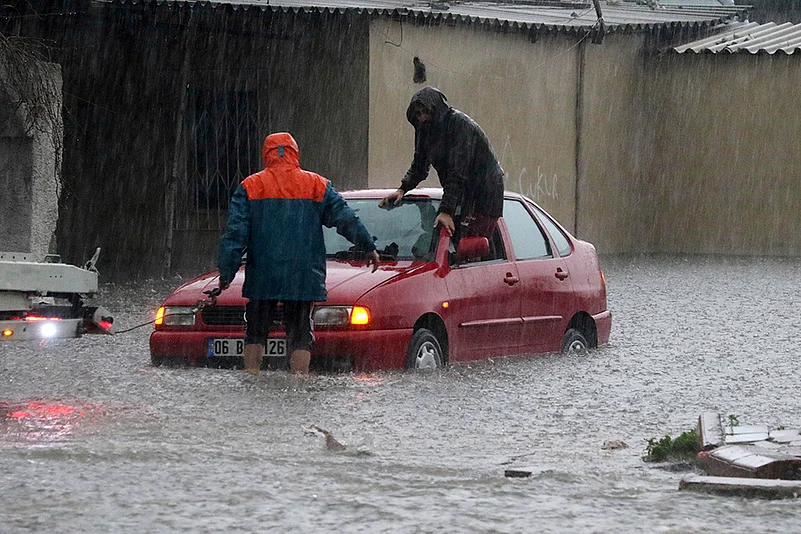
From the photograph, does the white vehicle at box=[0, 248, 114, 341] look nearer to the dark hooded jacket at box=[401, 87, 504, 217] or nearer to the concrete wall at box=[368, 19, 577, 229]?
the dark hooded jacket at box=[401, 87, 504, 217]

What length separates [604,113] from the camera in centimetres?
2439

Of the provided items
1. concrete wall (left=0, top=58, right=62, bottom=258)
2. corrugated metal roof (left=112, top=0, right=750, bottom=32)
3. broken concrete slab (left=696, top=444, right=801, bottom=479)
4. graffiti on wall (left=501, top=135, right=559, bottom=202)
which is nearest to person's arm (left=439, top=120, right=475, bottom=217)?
broken concrete slab (left=696, top=444, right=801, bottom=479)

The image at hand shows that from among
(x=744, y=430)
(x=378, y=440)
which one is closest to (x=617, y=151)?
(x=744, y=430)

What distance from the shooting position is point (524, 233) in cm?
1052

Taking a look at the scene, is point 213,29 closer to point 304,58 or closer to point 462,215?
point 304,58

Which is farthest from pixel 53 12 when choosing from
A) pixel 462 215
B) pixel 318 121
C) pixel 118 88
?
pixel 462 215

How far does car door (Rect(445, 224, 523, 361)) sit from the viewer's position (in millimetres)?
9359

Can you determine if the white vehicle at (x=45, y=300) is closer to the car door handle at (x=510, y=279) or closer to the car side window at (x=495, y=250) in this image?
the car side window at (x=495, y=250)

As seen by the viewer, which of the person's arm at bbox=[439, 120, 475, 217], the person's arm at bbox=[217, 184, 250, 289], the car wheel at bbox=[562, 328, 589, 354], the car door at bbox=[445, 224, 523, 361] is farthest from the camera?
the car wheel at bbox=[562, 328, 589, 354]

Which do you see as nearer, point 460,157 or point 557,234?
point 460,157

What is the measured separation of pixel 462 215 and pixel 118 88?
10.9 m

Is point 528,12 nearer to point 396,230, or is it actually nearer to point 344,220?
point 396,230

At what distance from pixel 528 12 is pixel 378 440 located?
60.7 ft

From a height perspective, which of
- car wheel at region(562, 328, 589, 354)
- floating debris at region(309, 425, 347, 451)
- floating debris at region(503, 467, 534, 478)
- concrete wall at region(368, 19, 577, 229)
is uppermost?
concrete wall at region(368, 19, 577, 229)
